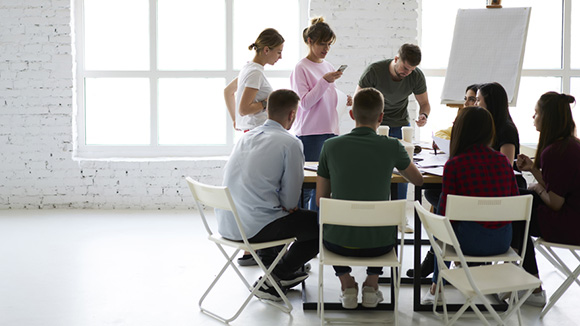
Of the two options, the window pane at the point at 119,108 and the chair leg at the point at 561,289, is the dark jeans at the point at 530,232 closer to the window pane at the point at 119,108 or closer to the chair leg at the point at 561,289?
the chair leg at the point at 561,289

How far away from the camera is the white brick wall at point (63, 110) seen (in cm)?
575

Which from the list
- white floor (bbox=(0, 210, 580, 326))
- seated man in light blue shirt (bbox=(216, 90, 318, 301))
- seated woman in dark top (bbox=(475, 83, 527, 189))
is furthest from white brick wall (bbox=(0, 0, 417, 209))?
seated man in light blue shirt (bbox=(216, 90, 318, 301))

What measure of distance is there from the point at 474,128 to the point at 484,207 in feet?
1.40

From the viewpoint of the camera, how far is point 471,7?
6.07 m

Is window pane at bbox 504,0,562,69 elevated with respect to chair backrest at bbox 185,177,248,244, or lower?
elevated

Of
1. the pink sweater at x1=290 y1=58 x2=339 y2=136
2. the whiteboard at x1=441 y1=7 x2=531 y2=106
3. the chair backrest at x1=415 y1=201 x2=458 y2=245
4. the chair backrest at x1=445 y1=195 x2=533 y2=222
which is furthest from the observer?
the whiteboard at x1=441 y1=7 x2=531 y2=106

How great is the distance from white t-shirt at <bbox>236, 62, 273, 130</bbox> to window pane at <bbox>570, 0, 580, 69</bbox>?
3.45 metres

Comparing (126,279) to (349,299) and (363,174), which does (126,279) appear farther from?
(363,174)

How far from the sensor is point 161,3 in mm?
6039

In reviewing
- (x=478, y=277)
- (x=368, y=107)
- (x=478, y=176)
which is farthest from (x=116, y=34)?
(x=478, y=277)

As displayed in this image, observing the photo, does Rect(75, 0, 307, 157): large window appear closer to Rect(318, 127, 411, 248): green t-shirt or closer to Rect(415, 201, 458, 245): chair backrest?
Rect(318, 127, 411, 248): green t-shirt

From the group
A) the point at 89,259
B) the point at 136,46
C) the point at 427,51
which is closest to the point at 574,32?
the point at 427,51

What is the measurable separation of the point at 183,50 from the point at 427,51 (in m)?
2.28

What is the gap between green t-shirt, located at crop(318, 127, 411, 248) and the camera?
2.90 m
